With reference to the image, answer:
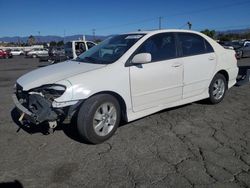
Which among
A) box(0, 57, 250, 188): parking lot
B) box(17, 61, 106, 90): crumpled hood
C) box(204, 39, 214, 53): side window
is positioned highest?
box(204, 39, 214, 53): side window

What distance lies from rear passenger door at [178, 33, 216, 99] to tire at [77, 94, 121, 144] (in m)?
1.72

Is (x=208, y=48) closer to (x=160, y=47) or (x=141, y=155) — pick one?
(x=160, y=47)

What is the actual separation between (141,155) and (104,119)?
0.84 meters

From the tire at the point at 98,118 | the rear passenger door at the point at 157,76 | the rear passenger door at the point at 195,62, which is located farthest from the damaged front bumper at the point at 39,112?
the rear passenger door at the point at 195,62

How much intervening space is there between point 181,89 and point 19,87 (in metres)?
2.95

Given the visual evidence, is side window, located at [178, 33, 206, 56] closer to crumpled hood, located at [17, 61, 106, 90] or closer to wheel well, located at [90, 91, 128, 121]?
wheel well, located at [90, 91, 128, 121]

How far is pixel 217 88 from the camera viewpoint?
19.4 feet

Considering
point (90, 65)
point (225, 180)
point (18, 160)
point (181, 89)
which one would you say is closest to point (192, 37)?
point (181, 89)

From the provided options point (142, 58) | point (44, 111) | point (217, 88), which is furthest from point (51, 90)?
point (217, 88)

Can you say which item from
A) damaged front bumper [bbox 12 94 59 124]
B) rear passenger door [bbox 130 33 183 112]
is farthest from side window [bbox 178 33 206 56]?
damaged front bumper [bbox 12 94 59 124]

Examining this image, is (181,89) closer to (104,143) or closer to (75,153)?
(104,143)

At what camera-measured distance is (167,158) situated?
11.5 feet

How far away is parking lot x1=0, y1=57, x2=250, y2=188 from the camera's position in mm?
3025

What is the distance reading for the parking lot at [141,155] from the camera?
303 cm
